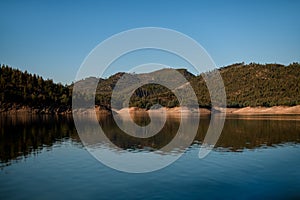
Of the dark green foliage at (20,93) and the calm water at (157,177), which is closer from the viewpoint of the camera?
the calm water at (157,177)

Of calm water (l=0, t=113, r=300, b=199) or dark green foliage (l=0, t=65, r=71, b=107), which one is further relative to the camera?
dark green foliage (l=0, t=65, r=71, b=107)

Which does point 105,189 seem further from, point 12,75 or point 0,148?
point 12,75

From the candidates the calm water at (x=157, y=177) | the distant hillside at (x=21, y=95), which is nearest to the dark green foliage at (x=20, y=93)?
the distant hillside at (x=21, y=95)

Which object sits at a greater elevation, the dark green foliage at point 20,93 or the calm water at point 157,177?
the dark green foliage at point 20,93

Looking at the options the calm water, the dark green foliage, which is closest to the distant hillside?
the dark green foliage

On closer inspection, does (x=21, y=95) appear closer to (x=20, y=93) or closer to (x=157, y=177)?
(x=20, y=93)

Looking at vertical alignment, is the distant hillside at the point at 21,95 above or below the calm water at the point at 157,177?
above

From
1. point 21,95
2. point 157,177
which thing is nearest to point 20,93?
point 21,95

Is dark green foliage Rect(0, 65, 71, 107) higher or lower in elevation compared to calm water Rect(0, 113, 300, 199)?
higher

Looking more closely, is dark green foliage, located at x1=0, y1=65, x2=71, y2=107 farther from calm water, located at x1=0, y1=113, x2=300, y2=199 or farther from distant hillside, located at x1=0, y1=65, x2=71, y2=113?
calm water, located at x1=0, y1=113, x2=300, y2=199

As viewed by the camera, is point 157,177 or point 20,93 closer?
point 157,177

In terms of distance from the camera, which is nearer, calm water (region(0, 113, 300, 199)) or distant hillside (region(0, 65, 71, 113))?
calm water (region(0, 113, 300, 199))

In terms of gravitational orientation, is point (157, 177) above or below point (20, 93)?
below

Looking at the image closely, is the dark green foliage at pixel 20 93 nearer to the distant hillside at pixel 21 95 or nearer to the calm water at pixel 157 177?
the distant hillside at pixel 21 95
